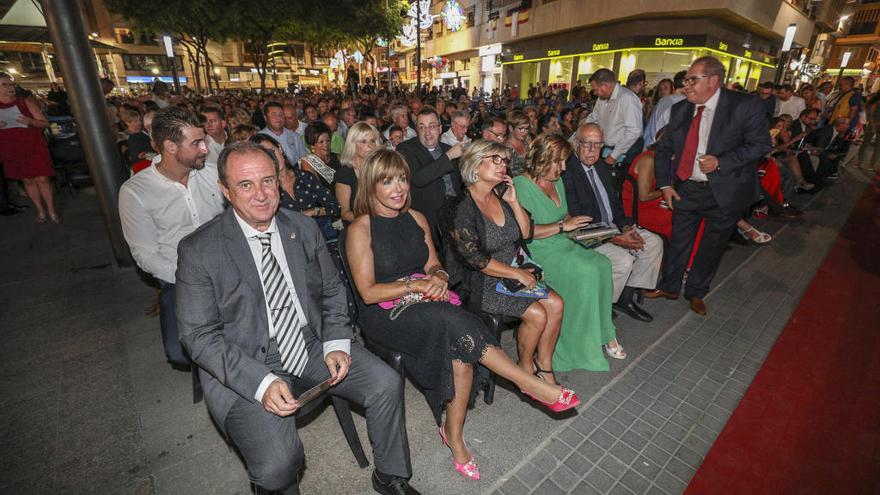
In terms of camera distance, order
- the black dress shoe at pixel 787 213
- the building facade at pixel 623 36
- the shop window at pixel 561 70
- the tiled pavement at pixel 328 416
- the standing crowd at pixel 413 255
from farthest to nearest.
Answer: the shop window at pixel 561 70 → the building facade at pixel 623 36 → the black dress shoe at pixel 787 213 → the tiled pavement at pixel 328 416 → the standing crowd at pixel 413 255

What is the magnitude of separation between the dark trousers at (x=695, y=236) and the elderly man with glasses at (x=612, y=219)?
1.27 ft

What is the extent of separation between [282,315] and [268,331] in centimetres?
11

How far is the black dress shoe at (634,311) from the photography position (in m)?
3.98

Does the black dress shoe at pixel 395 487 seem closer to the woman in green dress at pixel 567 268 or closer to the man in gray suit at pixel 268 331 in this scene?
the man in gray suit at pixel 268 331

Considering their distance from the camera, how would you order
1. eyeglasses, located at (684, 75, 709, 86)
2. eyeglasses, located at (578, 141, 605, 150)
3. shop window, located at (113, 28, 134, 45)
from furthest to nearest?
1. shop window, located at (113, 28, 134, 45)
2. eyeglasses, located at (578, 141, 605, 150)
3. eyeglasses, located at (684, 75, 709, 86)

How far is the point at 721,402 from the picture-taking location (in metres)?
2.93

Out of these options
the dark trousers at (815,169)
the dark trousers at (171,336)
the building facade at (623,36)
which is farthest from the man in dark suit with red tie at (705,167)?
the building facade at (623,36)

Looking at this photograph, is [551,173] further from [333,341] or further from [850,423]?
[850,423]

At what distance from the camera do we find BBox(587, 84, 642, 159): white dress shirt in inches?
217

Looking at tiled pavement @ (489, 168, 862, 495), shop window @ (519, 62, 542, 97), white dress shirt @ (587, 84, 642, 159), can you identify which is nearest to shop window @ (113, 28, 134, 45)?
shop window @ (519, 62, 542, 97)

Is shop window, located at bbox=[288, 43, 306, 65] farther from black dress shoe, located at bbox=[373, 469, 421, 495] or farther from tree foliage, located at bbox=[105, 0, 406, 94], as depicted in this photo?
black dress shoe, located at bbox=[373, 469, 421, 495]

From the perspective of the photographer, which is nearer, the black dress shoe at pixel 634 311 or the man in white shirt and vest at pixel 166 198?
the man in white shirt and vest at pixel 166 198

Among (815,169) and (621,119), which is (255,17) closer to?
(621,119)

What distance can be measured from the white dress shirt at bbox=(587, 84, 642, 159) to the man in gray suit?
196 inches
